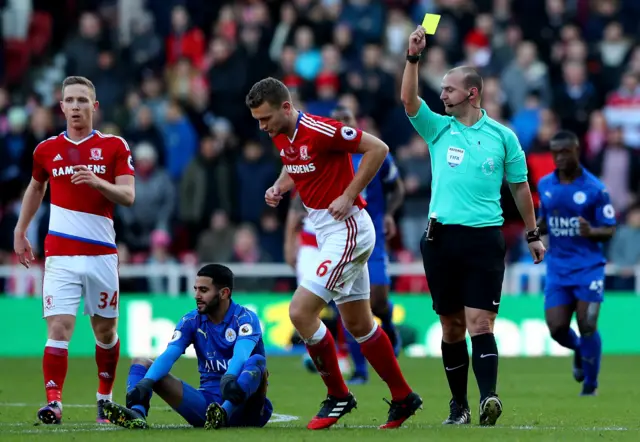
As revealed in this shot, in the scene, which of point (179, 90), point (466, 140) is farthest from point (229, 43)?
point (466, 140)

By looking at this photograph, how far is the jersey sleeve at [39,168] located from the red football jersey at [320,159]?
2.02 metres

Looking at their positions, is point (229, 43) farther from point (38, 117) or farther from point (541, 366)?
point (541, 366)

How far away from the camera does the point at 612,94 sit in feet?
74.8

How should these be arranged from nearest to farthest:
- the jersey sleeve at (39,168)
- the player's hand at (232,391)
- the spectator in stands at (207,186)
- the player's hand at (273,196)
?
the player's hand at (232,391)
the player's hand at (273,196)
the jersey sleeve at (39,168)
the spectator in stands at (207,186)

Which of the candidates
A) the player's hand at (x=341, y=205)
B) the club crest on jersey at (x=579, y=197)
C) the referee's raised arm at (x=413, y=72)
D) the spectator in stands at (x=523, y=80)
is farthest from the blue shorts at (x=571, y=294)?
the spectator in stands at (x=523, y=80)

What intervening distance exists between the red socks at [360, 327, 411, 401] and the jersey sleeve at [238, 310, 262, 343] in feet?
2.43

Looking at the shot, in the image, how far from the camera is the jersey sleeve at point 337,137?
950 cm

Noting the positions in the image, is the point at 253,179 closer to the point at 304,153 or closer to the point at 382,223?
the point at 382,223

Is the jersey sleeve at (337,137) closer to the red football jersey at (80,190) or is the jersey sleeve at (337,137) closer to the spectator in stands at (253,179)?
the red football jersey at (80,190)

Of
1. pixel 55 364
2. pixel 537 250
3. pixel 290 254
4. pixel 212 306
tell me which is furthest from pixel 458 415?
pixel 290 254

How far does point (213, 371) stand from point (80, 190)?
1803mm

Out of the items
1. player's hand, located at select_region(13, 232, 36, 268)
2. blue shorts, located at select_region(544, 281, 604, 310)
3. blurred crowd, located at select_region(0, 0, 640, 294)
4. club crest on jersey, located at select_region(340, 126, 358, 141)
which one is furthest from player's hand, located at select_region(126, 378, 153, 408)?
blurred crowd, located at select_region(0, 0, 640, 294)

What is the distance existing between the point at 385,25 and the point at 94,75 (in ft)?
16.4

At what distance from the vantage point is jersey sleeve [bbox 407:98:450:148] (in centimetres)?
985
